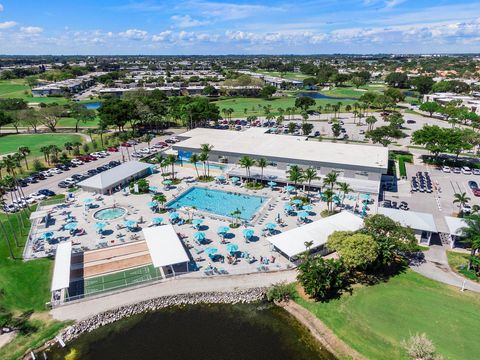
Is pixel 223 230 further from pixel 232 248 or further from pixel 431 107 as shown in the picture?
pixel 431 107

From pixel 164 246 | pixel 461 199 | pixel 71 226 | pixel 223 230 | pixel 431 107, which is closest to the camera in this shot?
pixel 164 246

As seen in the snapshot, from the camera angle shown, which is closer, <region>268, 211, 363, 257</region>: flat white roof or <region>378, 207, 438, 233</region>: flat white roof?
<region>268, 211, 363, 257</region>: flat white roof

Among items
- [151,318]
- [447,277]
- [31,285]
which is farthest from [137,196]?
[447,277]

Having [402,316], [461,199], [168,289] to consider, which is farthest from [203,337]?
[461,199]

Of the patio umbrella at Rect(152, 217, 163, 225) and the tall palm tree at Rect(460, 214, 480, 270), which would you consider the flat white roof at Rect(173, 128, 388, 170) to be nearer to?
the tall palm tree at Rect(460, 214, 480, 270)

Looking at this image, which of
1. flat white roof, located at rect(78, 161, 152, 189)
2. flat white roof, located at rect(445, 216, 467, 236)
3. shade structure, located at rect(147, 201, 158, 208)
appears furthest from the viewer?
flat white roof, located at rect(78, 161, 152, 189)

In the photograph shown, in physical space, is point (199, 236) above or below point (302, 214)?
above

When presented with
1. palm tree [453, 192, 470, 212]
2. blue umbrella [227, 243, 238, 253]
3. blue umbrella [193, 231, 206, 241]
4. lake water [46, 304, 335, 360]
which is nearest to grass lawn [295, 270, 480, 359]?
lake water [46, 304, 335, 360]
